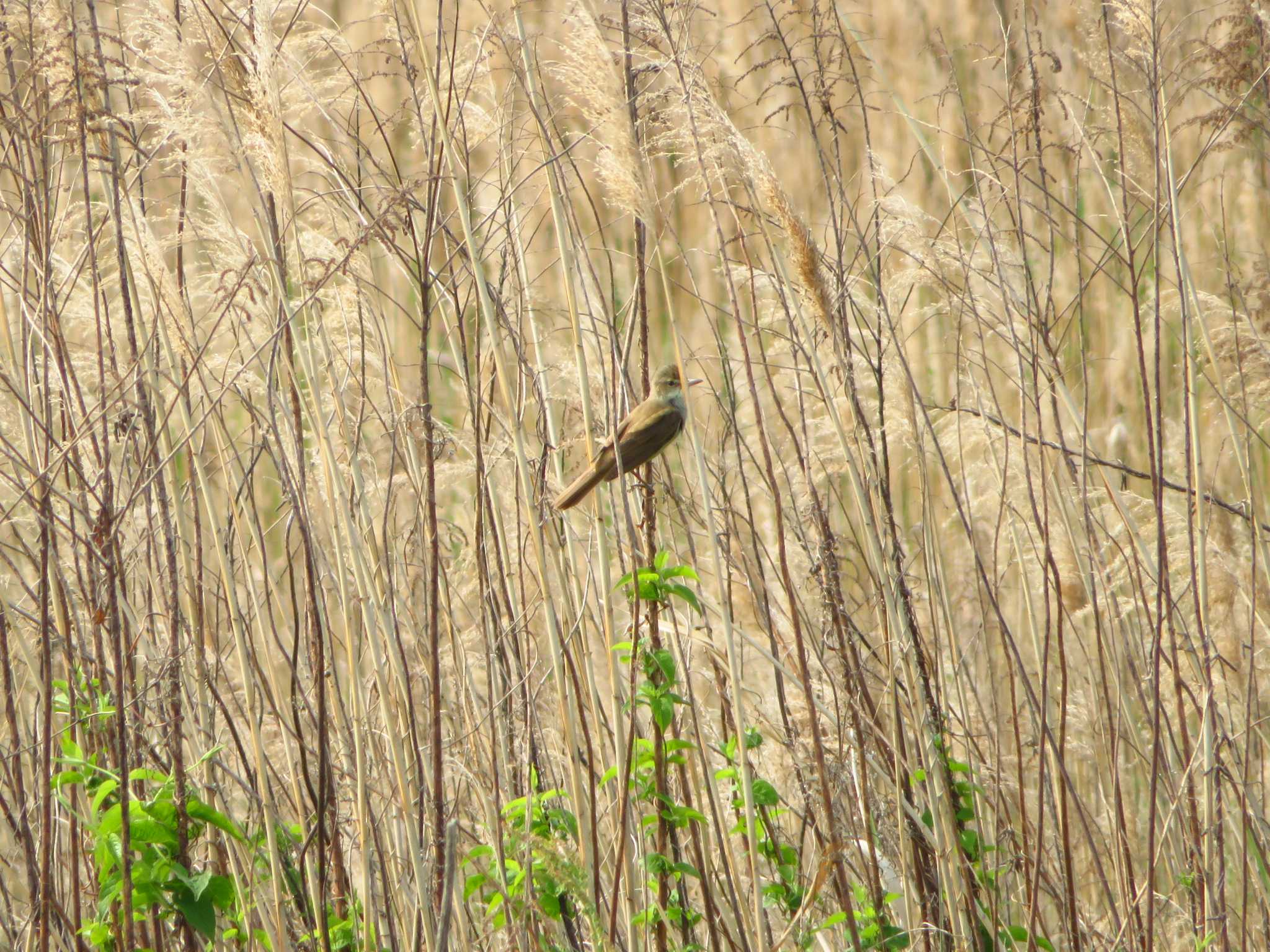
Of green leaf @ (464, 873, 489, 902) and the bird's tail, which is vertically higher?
the bird's tail

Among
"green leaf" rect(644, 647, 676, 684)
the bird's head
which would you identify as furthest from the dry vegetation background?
the bird's head

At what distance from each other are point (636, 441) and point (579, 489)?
158 millimetres

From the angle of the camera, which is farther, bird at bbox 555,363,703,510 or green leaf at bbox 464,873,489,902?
bird at bbox 555,363,703,510

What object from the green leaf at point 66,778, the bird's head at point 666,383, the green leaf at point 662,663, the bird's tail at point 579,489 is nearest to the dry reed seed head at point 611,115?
the bird's tail at point 579,489

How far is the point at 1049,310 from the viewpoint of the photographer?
2768mm

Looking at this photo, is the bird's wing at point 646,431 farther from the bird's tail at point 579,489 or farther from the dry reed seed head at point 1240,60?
the dry reed seed head at point 1240,60

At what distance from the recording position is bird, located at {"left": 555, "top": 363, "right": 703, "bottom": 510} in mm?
2541

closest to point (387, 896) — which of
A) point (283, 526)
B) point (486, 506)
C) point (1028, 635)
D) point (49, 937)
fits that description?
point (49, 937)

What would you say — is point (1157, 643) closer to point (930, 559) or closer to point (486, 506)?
point (930, 559)

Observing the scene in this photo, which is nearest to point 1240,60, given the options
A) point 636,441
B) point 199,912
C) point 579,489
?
point 636,441

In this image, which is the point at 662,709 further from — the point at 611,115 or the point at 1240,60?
the point at 1240,60

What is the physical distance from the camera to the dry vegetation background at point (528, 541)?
7.12 feet

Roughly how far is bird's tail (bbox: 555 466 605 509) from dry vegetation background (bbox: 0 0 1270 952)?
7cm

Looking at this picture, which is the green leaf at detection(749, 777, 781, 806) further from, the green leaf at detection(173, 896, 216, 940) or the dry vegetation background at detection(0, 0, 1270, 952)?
the green leaf at detection(173, 896, 216, 940)
